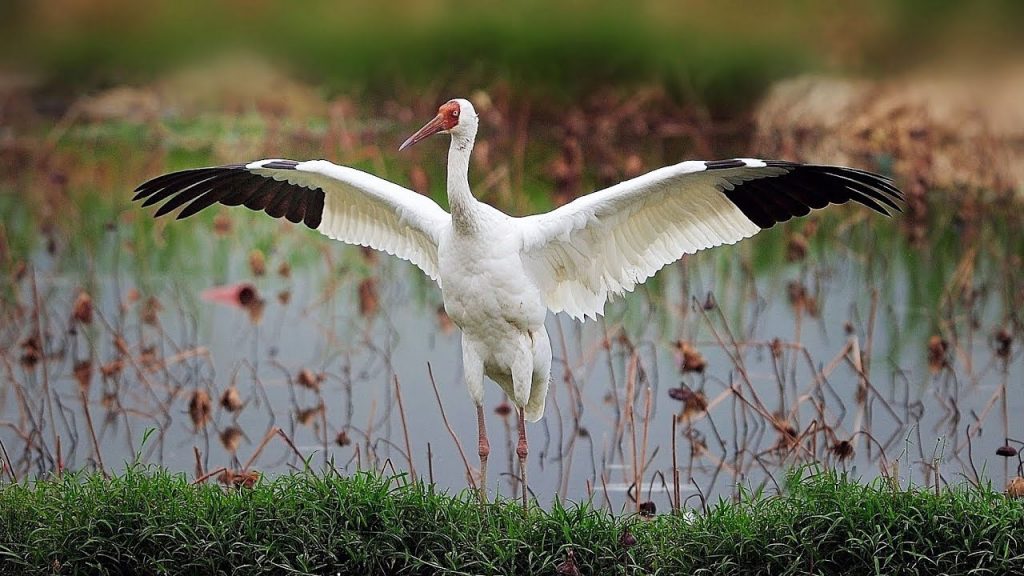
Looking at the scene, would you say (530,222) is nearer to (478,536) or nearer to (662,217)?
(662,217)

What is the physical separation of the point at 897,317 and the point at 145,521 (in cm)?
599

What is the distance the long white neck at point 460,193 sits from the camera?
570 centimetres

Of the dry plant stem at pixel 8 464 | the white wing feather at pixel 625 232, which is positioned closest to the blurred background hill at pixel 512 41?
the white wing feather at pixel 625 232

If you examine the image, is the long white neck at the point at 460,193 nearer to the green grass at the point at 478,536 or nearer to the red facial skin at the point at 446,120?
the red facial skin at the point at 446,120

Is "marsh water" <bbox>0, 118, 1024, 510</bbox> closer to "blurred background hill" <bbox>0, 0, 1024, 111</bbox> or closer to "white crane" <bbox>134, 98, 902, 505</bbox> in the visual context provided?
"white crane" <bbox>134, 98, 902, 505</bbox>

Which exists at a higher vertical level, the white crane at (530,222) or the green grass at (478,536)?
the white crane at (530,222)

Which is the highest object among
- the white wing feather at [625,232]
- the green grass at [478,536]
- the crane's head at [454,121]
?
the crane's head at [454,121]

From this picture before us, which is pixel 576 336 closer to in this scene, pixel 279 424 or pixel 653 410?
pixel 653 410

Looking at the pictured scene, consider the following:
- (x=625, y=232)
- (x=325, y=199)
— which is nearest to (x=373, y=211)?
(x=325, y=199)

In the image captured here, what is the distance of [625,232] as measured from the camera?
20.0ft

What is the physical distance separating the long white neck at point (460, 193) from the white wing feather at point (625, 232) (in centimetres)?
27

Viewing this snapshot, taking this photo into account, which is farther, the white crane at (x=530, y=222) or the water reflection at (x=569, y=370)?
the water reflection at (x=569, y=370)

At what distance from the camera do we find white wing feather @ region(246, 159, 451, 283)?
20.1 ft

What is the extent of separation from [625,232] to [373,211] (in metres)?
1.15
